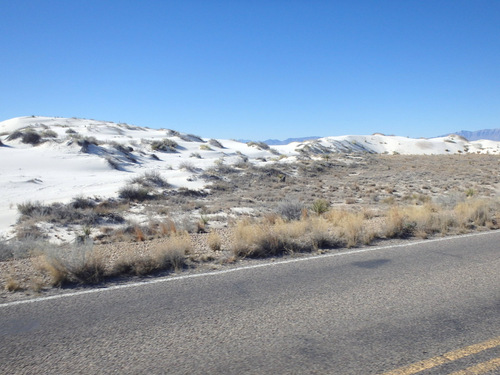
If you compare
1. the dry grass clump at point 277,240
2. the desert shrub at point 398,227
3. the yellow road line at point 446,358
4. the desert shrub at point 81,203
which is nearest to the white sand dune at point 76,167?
the desert shrub at point 81,203

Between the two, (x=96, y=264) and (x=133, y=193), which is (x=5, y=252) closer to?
(x=96, y=264)

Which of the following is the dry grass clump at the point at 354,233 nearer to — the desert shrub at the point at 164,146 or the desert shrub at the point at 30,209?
the desert shrub at the point at 30,209

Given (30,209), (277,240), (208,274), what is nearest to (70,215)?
(30,209)

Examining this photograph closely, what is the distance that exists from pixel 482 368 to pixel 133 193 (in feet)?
52.7

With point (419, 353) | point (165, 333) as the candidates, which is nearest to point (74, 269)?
point (165, 333)

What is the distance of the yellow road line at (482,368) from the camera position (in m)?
3.53

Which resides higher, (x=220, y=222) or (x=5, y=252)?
(x=5, y=252)

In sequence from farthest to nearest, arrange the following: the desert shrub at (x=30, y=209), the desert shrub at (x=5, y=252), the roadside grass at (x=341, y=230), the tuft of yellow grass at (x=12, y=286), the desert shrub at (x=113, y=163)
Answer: the desert shrub at (x=113, y=163)
the desert shrub at (x=30, y=209)
the desert shrub at (x=5, y=252)
the roadside grass at (x=341, y=230)
the tuft of yellow grass at (x=12, y=286)

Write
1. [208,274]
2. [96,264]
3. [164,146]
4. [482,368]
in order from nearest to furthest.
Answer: [482,368] → [96,264] → [208,274] → [164,146]

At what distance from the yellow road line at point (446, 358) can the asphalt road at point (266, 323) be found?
0.04m

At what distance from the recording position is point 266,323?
458 cm

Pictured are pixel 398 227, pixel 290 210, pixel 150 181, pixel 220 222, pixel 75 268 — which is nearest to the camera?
pixel 75 268

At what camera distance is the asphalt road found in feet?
12.3

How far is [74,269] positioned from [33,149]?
26650mm
